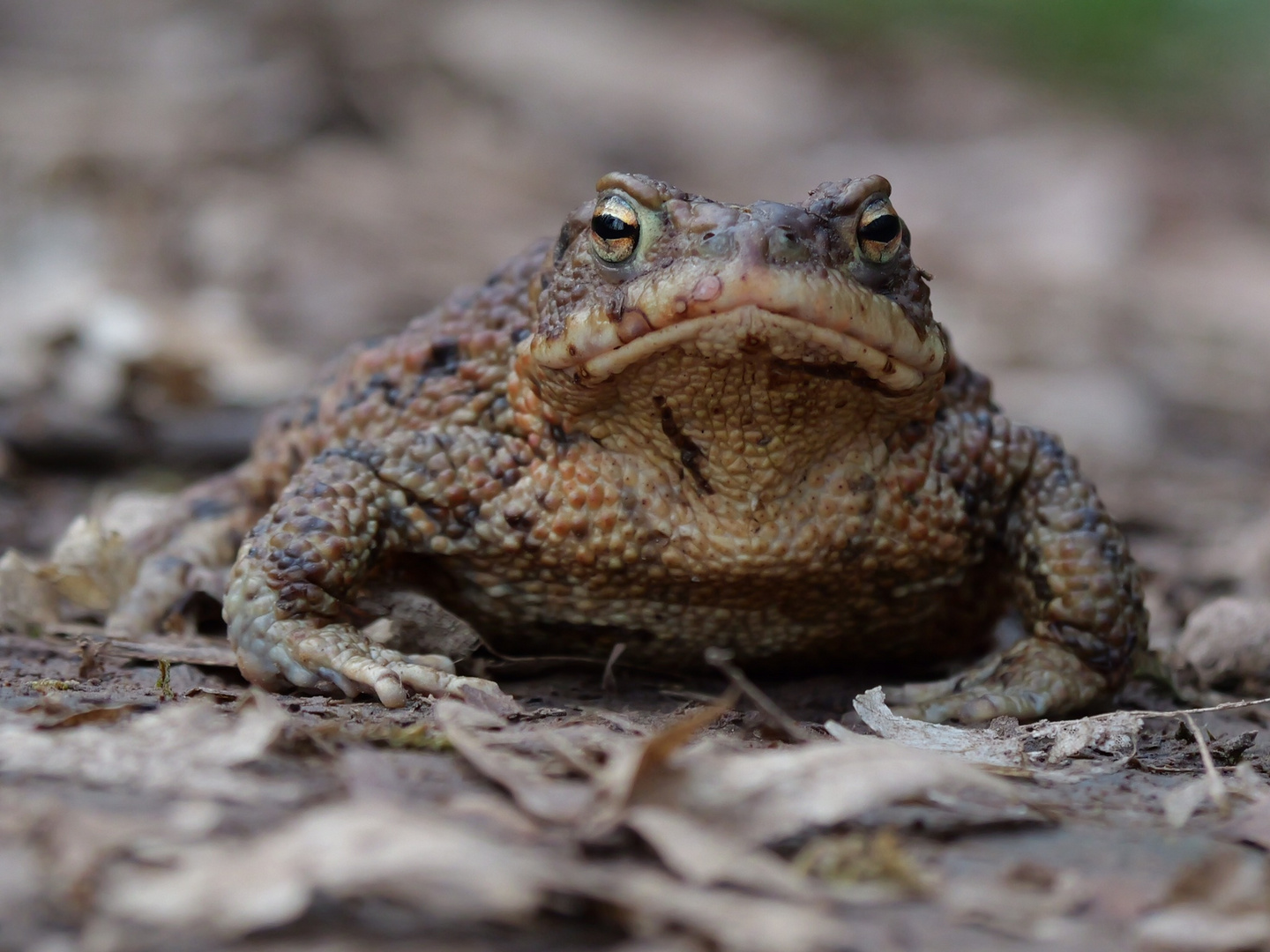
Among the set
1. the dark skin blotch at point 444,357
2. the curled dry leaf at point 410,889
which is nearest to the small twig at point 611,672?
the dark skin blotch at point 444,357

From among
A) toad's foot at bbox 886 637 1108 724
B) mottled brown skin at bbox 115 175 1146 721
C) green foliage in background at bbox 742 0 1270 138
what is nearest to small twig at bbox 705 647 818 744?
mottled brown skin at bbox 115 175 1146 721

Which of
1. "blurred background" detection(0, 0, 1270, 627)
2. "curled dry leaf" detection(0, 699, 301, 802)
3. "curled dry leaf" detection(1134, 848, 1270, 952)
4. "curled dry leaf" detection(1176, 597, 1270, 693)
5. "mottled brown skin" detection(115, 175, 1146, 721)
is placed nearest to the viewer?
"curled dry leaf" detection(1134, 848, 1270, 952)

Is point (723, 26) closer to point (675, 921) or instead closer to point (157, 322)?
point (157, 322)

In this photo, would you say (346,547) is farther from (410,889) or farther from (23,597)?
(410,889)

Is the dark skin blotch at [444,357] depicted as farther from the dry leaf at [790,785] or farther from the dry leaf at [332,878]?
the dry leaf at [332,878]

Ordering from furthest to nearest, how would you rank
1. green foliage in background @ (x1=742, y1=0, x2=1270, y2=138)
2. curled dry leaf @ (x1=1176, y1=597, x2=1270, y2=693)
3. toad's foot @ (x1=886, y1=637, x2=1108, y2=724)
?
green foliage in background @ (x1=742, y1=0, x2=1270, y2=138), curled dry leaf @ (x1=1176, y1=597, x2=1270, y2=693), toad's foot @ (x1=886, y1=637, x2=1108, y2=724)

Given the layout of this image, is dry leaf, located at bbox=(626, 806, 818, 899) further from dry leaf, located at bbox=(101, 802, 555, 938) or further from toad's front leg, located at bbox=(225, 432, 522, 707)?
toad's front leg, located at bbox=(225, 432, 522, 707)

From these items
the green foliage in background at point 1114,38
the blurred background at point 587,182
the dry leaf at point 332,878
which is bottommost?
the dry leaf at point 332,878
